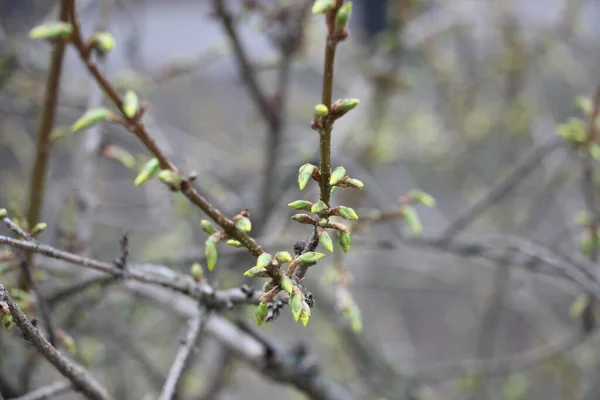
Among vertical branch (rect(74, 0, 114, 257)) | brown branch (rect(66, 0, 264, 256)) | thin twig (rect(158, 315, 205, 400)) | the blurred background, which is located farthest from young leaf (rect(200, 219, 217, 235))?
vertical branch (rect(74, 0, 114, 257))

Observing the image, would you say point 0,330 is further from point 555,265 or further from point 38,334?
point 555,265

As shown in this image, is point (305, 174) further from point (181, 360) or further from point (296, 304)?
point (181, 360)

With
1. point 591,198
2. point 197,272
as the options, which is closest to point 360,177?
point 591,198

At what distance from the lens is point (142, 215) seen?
235cm

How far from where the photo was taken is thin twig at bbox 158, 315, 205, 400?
1.40 feet

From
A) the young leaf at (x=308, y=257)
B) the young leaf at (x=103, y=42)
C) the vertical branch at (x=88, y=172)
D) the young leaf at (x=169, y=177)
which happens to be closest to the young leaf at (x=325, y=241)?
the young leaf at (x=308, y=257)

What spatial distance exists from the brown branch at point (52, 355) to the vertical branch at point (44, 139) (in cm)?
15

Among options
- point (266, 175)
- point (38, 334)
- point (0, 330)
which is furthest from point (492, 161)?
point (38, 334)

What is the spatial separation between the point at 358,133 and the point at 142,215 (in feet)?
4.10

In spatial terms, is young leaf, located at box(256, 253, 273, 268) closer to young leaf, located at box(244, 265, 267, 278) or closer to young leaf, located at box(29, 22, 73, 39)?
young leaf, located at box(244, 265, 267, 278)

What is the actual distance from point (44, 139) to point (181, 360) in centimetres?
28

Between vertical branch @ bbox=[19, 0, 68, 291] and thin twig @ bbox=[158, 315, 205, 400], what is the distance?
0.66ft

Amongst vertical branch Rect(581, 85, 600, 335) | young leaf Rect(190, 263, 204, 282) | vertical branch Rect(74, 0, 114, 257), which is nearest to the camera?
young leaf Rect(190, 263, 204, 282)

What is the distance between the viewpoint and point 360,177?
3.03ft
